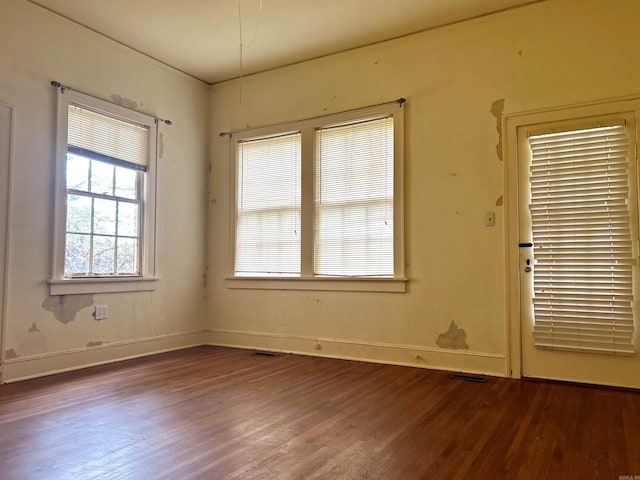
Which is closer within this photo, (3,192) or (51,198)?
(3,192)

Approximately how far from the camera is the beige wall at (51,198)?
3.87 m

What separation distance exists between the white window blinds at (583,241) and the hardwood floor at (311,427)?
0.45 metres

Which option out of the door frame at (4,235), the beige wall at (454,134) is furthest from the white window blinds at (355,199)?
the door frame at (4,235)

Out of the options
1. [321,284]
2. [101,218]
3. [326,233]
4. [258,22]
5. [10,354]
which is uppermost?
[258,22]

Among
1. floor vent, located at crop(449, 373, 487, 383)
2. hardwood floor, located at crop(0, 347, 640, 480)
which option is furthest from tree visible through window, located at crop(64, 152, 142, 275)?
floor vent, located at crop(449, 373, 487, 383)

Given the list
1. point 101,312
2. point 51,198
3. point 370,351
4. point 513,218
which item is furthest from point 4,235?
point 513,218

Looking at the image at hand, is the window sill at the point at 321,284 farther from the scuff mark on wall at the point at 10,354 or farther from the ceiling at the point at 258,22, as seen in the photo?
the ceiling at the point at 258,22

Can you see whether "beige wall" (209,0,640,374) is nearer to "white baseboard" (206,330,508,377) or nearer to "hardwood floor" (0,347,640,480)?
"white baseboard" (206,330,508,377)

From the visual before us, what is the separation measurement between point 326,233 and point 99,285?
2.24 metres

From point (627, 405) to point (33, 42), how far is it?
5297mm

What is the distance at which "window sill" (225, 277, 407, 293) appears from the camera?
4500 mm

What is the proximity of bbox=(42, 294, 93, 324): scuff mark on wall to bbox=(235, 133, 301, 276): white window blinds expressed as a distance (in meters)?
1.69

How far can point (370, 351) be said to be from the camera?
4.58 m

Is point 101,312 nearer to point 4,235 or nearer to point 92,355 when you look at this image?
point 92,355
